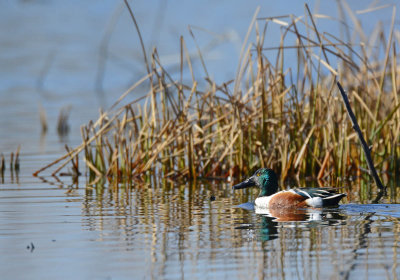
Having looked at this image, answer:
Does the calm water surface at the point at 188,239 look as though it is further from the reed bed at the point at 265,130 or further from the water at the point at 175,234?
the reed bed at the point at 265,130

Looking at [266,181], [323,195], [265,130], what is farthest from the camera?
[265,130]

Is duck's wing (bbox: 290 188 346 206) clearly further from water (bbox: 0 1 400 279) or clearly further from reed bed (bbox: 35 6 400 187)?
reed bed (bbox: 35 6 400 187)

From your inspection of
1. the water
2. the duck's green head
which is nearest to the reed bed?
the water

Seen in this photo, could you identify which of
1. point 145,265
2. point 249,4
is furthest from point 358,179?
point 249,4

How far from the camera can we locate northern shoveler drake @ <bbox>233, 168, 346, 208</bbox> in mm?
8117

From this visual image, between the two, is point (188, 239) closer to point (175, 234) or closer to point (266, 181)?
point (175, 234)

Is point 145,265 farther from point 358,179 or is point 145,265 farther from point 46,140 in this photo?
point 46,140

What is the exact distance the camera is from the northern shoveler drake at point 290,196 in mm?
8117

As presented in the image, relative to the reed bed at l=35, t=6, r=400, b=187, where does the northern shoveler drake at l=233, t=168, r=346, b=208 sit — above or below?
below

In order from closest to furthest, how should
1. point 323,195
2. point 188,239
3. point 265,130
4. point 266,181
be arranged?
point 188,239
point 323,195
point 266,181
point 265,130

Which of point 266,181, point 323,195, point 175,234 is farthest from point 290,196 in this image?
point 175,234

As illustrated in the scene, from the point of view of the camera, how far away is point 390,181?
1042 centimetres

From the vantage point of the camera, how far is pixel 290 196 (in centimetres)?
842

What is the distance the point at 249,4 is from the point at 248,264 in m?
44.5
